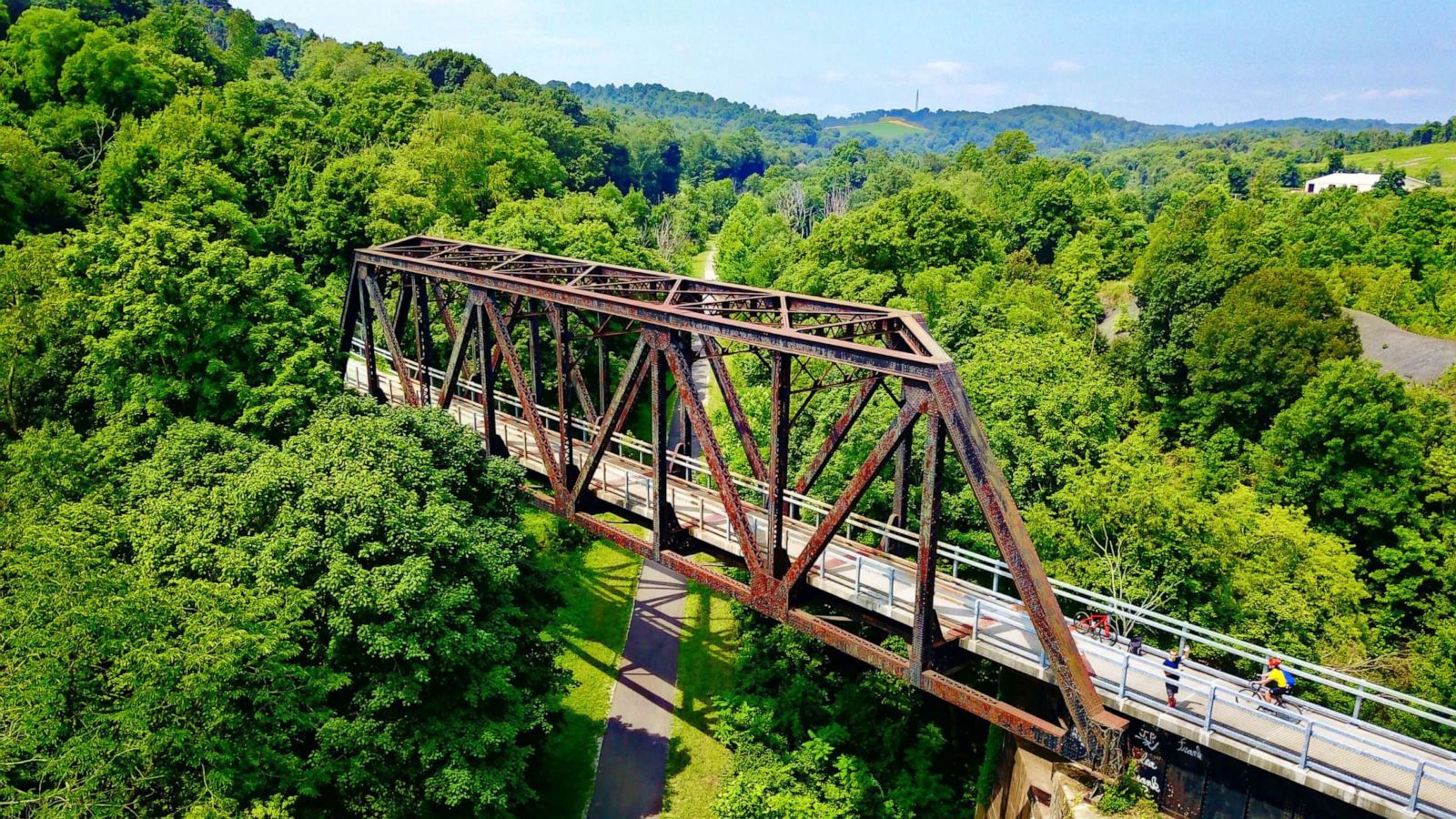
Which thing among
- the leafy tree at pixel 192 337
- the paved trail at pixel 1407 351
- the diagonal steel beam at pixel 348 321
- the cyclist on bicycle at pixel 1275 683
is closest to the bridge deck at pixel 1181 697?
the cyclist on bicycle at pixel 1275 683

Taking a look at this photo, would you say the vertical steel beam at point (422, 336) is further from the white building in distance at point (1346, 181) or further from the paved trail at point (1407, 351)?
the white building in distance at point (1346, 181)

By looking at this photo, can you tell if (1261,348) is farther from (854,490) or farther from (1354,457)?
(854,490)

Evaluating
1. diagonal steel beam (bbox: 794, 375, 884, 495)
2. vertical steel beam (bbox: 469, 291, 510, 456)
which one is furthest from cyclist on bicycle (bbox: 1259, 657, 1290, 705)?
vertical steel beam (bbox: 469, 291, 510, 456)

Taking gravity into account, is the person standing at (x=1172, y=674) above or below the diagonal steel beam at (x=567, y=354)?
below

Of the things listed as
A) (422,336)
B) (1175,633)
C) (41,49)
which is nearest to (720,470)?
(1175,633)

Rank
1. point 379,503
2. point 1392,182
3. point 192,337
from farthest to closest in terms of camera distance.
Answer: point 1392,182 < point 192,337 < point 379,503

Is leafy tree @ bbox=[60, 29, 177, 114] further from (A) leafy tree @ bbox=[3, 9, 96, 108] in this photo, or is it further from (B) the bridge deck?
(B) the bridge deck
